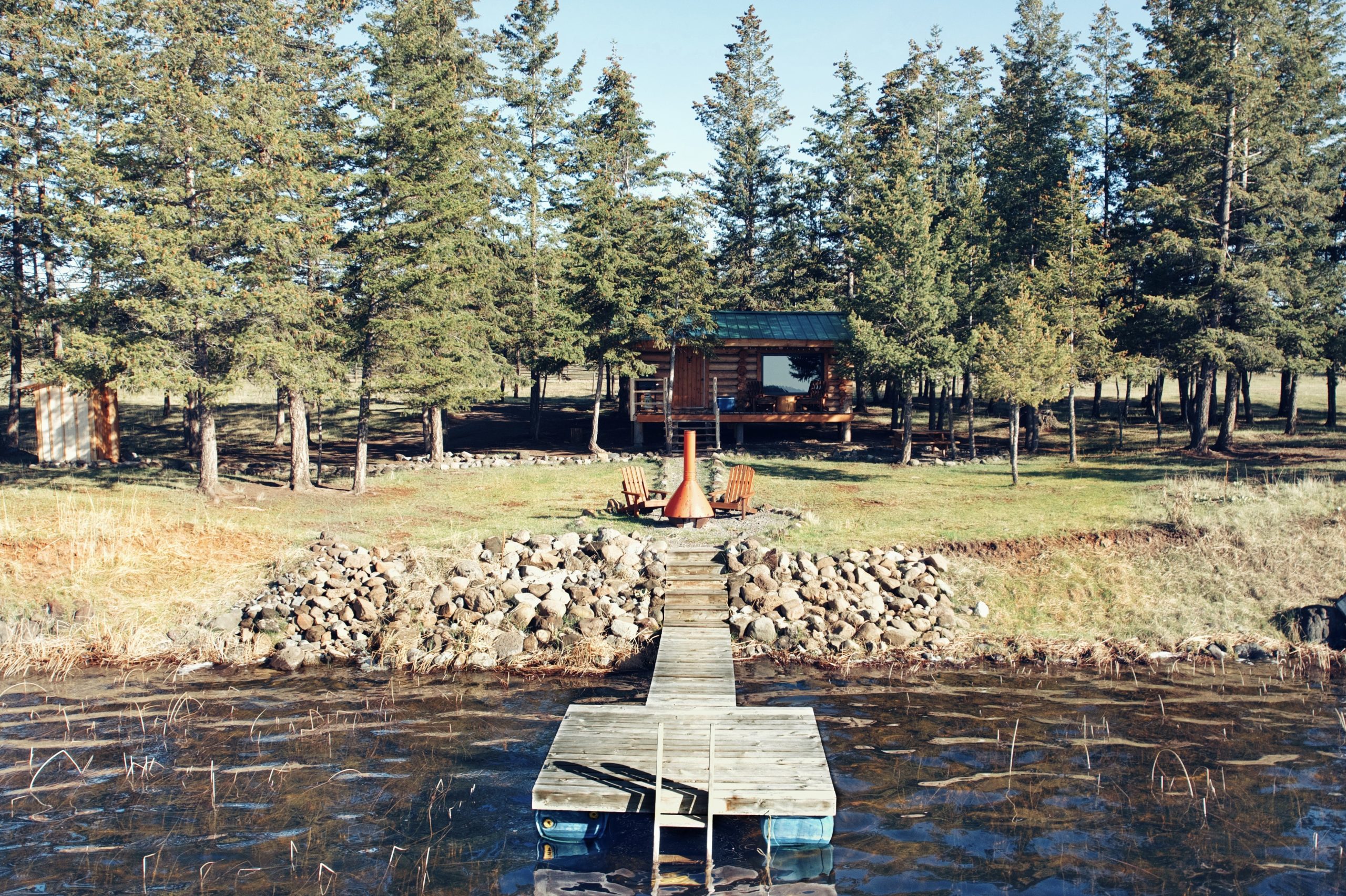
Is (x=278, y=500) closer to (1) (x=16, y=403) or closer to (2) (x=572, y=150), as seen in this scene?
(1) (x=16, y=403)

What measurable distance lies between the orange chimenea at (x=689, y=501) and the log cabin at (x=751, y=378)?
42.2ft

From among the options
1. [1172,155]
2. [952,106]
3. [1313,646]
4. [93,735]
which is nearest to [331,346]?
[93,735]

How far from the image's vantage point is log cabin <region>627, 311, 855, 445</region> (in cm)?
3266

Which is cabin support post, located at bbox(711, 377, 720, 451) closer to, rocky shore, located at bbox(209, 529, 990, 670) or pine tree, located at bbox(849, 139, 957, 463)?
pine tree, located at bbox(849, 139, 957, 463)

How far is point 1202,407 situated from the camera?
28.2 meters

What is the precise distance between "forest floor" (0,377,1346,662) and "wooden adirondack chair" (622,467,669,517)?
395 mm

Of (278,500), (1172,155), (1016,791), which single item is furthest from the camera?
(1172,155)

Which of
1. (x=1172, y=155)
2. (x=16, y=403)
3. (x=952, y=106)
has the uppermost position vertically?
(x=952, y=106)

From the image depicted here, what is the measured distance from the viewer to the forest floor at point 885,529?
50.4 feet

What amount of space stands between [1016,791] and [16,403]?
3157 cm

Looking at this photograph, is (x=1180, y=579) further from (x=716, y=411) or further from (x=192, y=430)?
(x=192, y=430)

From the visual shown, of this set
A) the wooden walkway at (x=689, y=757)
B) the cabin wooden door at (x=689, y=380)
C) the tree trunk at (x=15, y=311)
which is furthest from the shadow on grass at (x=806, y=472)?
the tree trunk at (x=15, y=311)

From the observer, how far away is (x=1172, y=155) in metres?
28.2

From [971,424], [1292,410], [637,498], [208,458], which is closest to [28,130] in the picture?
[208,458]
